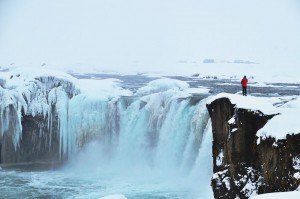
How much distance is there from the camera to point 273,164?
15.2 metres

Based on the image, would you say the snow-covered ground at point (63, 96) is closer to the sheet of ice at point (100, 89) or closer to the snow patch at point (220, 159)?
the sheet of ice at point (100, 89)

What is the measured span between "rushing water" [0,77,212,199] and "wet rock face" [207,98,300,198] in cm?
431

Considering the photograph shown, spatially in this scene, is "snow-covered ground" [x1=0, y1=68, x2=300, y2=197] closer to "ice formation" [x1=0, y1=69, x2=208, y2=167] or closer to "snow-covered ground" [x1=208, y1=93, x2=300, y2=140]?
"ice formation" [x1=0, y1=69, x2=208, y2=167]

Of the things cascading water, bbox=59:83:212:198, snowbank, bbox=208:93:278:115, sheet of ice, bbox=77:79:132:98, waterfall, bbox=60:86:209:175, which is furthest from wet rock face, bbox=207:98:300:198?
sheet of ice, bbox=77:79:132:98

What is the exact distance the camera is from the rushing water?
80.2 feet

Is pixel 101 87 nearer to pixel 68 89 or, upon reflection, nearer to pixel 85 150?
pixel 68 89

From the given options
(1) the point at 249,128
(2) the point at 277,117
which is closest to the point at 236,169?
(1) the point at 249,128


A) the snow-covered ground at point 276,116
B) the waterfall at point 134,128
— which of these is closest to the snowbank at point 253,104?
the snow-covered ground at point 276,116

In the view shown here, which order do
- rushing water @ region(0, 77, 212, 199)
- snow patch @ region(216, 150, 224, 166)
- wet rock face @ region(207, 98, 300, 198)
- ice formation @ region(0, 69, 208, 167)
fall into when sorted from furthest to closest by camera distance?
1. ice formation @ region(0, 69, 208, 167)
2. rushing water @ region(0, 77, 212, 199)
3. snow patch @ region(216, 150, 224, 166)
4. wet rock face @ region(207, 98, 300, 198)

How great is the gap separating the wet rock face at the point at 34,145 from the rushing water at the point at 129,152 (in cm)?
66

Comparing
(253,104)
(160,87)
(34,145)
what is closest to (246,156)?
(253,104)

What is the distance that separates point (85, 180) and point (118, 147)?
14.8 ft

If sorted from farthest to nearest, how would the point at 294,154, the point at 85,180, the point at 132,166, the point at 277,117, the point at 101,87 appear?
the point at 101,87
the point at 132,166
the point at 85,180
the point at 277,117
the point at 294,154

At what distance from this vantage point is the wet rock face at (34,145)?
30.5 m
